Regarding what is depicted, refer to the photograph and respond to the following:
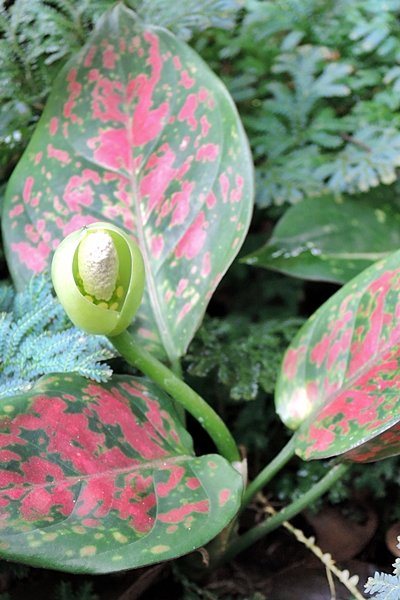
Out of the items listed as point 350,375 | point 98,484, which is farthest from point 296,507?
point 98,484

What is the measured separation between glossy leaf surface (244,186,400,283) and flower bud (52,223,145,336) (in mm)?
401

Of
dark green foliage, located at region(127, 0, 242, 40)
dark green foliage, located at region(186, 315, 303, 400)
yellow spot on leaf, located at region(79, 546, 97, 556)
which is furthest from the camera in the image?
dark green foliage, located at region(127, 0, 242, 40)

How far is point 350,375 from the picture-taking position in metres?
0.65

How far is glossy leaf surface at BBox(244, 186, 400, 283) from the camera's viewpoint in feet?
2.99

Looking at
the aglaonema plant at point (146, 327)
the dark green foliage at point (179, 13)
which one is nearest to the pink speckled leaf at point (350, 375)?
the aglaonema plant at point (146, 327)

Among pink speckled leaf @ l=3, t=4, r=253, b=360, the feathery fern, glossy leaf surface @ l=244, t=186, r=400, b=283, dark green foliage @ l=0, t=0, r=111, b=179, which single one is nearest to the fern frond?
the feathery fern

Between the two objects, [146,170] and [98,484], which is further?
[146,170]

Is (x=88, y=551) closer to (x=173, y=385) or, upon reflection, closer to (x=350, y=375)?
(x=173, y=385)

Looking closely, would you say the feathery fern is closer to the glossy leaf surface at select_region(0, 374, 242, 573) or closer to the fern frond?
the fern frond

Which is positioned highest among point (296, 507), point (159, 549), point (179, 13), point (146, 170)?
point (179, 13)

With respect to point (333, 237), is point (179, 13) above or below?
above

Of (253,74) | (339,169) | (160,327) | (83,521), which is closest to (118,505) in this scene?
(83,521)

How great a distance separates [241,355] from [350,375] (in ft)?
0.76

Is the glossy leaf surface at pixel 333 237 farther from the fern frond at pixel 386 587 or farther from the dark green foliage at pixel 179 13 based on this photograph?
the fern frond at pixel 386 587
